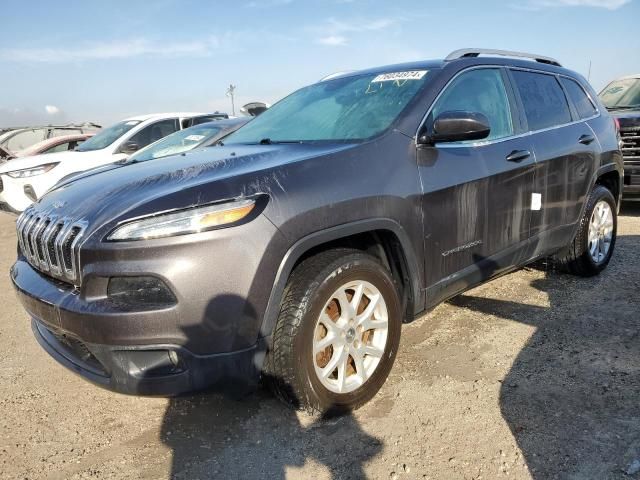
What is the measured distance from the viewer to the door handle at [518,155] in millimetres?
3363

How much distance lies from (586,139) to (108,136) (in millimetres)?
7157

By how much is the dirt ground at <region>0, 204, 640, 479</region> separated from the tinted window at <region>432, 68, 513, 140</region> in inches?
53.9

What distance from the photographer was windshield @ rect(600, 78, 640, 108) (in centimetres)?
803

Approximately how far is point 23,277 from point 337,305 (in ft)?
5.09

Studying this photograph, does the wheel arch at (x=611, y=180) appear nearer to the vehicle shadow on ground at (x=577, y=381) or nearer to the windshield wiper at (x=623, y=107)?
the vehicle shadow on ground at (x=577, y=381)

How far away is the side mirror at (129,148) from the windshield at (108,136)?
32cm

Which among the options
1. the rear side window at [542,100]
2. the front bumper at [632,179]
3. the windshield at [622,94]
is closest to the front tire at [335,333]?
the rear side window at [542,100]

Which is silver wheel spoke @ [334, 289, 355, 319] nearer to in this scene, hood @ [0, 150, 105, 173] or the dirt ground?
the dirt ground

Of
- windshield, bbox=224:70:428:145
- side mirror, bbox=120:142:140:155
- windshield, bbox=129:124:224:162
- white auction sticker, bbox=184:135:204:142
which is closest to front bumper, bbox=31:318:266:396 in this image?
windshield, bbox=224:70:428:145

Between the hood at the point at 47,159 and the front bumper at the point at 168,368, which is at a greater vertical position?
the hood at the point at 47,159

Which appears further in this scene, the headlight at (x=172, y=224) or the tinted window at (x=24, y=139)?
the tinted window at (x=24, y=139)

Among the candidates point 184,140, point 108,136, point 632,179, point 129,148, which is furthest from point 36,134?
point 632,179

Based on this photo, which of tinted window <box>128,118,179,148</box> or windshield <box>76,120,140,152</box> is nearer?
windshield <box>76,120,140,152</box>

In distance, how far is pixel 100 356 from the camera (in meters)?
2.21
